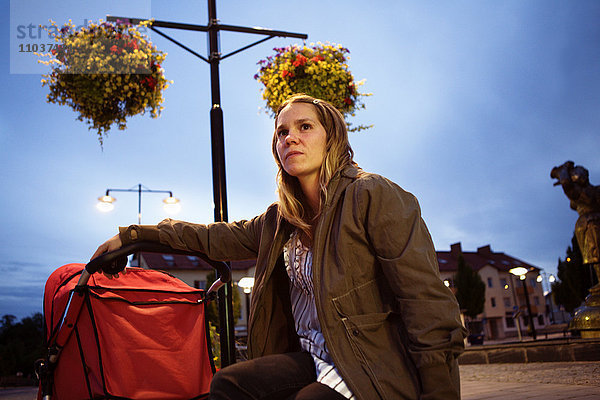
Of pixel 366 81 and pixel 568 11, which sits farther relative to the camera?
pixel 568 11

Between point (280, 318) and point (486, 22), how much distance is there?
10974 cm

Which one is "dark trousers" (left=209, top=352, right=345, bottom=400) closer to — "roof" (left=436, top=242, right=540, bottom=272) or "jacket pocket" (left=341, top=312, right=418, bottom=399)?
"jacket pocket" (left=341, top=312, right=418, bottom=399)

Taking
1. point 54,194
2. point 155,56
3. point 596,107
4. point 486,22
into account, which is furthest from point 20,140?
point 596,107

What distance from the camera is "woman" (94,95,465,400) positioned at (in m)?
1.39

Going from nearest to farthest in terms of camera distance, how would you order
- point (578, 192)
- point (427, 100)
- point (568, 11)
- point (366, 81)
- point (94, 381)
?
point (94, 381)
point (366, 81)
point (578, 192)
point (568, 11)
point (427, 100)

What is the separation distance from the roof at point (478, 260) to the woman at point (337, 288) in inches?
2142

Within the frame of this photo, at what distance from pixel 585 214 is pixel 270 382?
9513 millimetres

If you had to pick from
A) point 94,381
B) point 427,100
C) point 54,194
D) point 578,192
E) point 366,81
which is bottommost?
point 94,381

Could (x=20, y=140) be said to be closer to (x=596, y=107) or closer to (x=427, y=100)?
(x=427, y=100)

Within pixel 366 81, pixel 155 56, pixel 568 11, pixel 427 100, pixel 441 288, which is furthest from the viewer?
pixel 427 100

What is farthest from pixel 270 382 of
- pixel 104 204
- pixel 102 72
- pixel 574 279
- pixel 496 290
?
pixel 496 290

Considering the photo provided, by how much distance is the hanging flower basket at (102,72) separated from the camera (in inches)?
173

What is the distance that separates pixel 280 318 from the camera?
193 centimetres

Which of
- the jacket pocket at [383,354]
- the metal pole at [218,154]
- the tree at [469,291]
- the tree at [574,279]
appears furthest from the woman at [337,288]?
the tree at [469,291]
